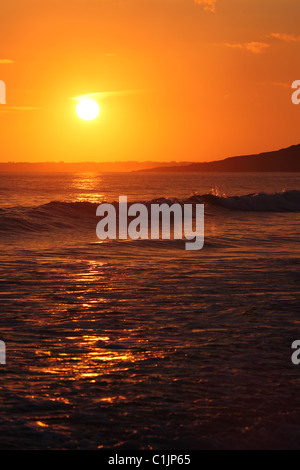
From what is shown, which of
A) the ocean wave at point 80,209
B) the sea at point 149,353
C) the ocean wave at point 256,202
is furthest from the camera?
the ocean wave at point 256,202

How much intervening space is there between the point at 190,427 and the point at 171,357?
2.03 metres

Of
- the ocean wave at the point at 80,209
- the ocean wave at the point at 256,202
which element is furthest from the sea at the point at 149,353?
the ocean wave at the point at 256,202

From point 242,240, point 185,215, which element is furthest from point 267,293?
point 185,215

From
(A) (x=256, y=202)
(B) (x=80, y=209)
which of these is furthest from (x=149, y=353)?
(A) (x=256, y=202)

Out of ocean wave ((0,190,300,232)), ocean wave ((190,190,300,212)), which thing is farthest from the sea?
ocean wave ((190,190,300,212))

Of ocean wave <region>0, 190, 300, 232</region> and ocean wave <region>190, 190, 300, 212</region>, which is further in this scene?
ocean wave <region>190, 190, 300, 212</region>

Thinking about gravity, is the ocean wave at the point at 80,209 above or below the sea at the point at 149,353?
above

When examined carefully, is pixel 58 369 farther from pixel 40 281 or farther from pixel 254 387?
pixel 40 281

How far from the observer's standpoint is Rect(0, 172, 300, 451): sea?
18.2 feet

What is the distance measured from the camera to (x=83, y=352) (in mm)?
7754

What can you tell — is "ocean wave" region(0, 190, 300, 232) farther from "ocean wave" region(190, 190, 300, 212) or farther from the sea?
the sea

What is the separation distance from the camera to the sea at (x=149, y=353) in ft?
Answer: 18.2

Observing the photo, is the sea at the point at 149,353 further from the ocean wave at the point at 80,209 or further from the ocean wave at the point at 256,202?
the ocean wave at the point at 256,202
